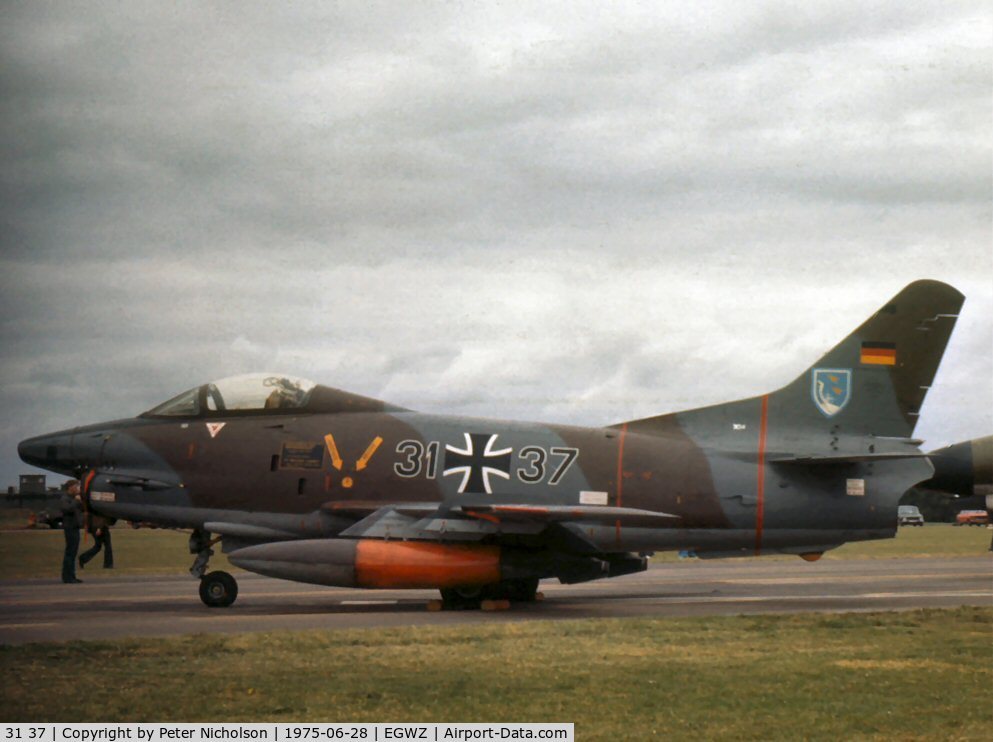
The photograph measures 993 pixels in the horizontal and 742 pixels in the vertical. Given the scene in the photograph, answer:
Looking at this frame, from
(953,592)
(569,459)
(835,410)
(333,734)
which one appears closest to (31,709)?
(333,734)

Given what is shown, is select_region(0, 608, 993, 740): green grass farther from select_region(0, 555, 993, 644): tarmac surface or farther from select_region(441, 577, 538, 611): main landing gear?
select_region(441, 577, 538, 611): main landing gear

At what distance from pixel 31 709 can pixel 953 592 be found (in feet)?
49.5

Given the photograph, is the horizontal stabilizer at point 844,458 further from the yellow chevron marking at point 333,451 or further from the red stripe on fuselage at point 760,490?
the yellow chevron marking at point 333,451

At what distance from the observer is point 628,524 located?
661 inches

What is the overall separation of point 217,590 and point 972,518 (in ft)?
218

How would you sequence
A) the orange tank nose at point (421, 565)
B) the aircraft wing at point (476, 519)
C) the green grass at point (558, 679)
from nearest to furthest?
the green grass at point (558, 679) < the orange tank nose at point (421, 565) < the aircraft wing at point (476, 519)

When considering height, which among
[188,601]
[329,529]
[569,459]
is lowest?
[188,601]

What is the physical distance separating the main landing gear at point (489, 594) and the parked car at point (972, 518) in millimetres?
60590

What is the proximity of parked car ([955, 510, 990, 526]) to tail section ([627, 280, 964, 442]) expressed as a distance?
5817 cm

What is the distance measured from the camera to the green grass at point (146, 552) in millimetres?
25203

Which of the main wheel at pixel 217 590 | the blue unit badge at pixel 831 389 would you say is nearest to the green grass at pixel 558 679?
the main wheel at pixel 217 590

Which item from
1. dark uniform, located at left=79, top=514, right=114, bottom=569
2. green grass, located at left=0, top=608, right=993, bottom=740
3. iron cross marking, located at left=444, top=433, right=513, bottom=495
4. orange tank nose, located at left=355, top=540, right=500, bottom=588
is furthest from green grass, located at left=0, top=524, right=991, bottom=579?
green grass, located at left=0, top=608, right=993, bottom=740

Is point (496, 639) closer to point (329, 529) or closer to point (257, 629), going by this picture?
point (257, 629)

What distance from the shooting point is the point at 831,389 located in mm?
17750
